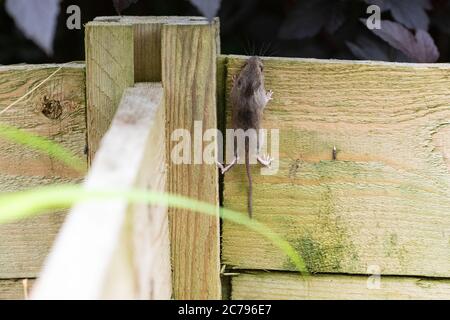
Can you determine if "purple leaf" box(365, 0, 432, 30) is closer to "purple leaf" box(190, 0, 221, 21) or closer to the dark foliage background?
the dark foliage background

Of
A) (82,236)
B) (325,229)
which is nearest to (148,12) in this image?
(325,229)

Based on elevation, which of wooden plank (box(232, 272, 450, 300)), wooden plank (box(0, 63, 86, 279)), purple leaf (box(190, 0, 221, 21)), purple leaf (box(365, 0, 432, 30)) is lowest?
wooden plank (box(232, 272, 450, 300))

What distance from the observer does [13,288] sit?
150 cm

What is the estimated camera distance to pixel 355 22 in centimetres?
171

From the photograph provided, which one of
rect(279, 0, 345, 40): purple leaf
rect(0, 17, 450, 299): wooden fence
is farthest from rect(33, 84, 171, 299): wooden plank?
rect(279, 0, 345, 40): purple leaf

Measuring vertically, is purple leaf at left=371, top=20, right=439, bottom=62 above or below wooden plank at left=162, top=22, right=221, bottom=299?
above

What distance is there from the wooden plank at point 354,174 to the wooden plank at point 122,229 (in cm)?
26

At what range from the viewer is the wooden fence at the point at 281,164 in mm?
1326

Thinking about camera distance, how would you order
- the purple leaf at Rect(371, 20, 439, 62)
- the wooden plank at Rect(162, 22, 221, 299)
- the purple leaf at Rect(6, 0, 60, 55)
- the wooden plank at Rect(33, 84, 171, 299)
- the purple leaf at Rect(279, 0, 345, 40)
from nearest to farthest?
1. the wooden plank at Rect(33, 84, 171, 299)
2. the purple leaf at Rect(6, 0, 60, 55)
3. the wooden plank at Rect(162, 22, 221, 299)
4. the purple leaf at Rect(371, 20, 439, 62)
5. the purple leaf at Rect(279, 0, 345, 40)

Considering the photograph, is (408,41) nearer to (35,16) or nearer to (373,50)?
(373,50)

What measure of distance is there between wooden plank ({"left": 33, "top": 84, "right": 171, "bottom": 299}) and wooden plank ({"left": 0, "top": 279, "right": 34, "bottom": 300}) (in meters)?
0.39

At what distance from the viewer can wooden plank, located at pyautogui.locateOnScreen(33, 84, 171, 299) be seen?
2.20 ft

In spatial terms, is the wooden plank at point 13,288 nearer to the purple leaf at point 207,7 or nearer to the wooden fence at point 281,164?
the wooden fence at point 281,164

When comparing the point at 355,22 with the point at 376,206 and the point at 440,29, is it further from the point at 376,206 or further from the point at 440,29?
the point at 376,206
